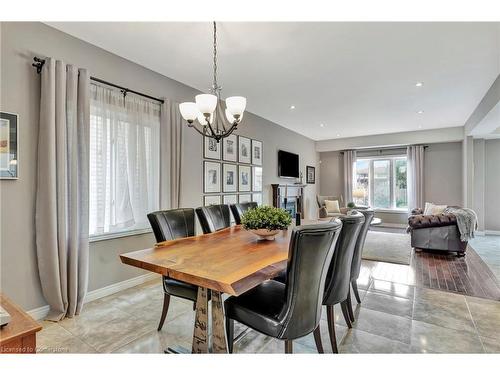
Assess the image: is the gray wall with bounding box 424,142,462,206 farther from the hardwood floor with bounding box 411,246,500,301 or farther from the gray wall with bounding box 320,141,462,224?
the hardwood floor with bounding box 411,246,500,301

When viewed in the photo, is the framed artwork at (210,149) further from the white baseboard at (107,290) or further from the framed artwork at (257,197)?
the white baseboard at (107,290)

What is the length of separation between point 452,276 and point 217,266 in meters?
3.59

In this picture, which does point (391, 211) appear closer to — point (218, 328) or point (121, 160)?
point (121, 160)

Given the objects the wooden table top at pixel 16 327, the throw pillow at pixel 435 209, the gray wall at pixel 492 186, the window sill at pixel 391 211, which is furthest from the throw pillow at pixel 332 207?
the wooden table top at pixel 16 327

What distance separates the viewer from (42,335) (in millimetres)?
2117

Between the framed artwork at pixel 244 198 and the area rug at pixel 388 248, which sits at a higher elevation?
the framed artwork at pixel 244 198

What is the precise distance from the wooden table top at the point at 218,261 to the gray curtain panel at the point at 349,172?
6.68 m

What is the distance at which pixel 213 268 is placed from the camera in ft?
4.70

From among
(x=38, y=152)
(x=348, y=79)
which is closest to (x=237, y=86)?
(x=348, y=79)

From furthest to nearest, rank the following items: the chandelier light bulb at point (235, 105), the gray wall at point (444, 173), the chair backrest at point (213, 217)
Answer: the gray wall at point (444, 173) < the chair backrest at point (213, 217) < the chandelier light bulb at point (235, 105)

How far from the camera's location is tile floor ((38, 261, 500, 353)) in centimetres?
195

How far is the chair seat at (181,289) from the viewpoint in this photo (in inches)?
75.8

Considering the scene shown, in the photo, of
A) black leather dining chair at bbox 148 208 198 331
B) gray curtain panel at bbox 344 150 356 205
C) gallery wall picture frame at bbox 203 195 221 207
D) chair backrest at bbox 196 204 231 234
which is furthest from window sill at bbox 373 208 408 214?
black leather dining chair at bbox 148 208 198 331

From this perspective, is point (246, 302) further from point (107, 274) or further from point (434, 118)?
point (434, 118)
